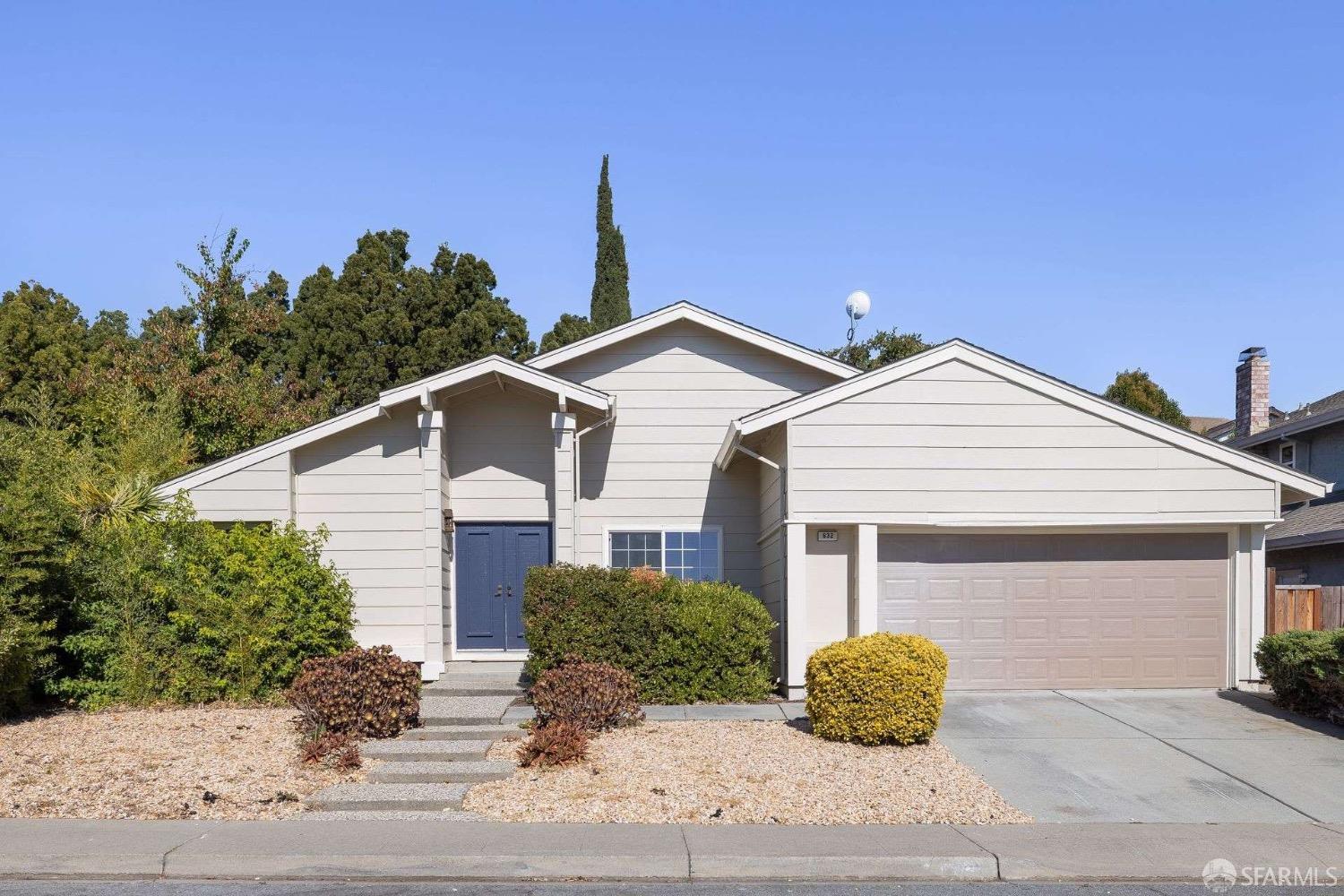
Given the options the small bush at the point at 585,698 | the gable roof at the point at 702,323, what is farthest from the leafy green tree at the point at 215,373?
the small bush at the point at 585,698

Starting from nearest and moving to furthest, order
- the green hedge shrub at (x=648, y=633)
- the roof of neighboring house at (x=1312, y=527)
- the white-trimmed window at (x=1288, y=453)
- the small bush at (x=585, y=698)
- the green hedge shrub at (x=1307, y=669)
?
the small bush at (x=585, y=698), the green hedge shrub at (x=1307, y=669), the green hedge shrub at (x=648, y=633), the roof of neighboring house at (x=1312, y=527), the white-trimmed window at (x=1288, y=453)

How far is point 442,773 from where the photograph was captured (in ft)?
32.4

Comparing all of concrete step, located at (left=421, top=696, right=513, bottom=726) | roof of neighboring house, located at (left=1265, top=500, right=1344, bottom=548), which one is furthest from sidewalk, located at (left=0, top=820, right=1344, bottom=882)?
roof of neighboring house, located at (left=1265, top=500, right=1344, bottom=548)

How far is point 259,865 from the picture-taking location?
7578 mm

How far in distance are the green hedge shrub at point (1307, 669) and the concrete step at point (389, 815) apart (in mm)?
9026

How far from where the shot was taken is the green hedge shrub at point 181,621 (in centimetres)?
1313

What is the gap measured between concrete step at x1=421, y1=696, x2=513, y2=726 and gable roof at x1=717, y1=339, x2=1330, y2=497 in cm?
453

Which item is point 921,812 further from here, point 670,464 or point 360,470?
point 360,470

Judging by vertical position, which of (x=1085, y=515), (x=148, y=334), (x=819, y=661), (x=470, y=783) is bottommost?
(x=470, y=783)

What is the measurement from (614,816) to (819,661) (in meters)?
3.46

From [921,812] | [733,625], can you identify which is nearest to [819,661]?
[733,625]

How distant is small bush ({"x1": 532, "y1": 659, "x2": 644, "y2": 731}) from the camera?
1130 cm

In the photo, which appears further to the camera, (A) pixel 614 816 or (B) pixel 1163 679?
(B) pixel 1163 679

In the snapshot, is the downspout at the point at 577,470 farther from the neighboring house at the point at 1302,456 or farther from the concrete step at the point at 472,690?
the neighboring house at the point at 1302,456
